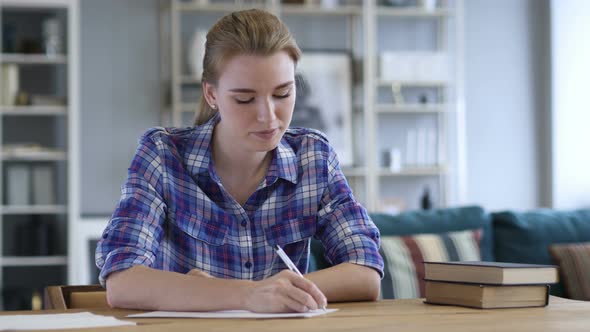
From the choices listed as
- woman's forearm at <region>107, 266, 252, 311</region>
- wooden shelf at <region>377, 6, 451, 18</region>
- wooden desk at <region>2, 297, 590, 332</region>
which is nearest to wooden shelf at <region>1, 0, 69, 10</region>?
wooden shelf at <region>377, 6, 451, 18</region>

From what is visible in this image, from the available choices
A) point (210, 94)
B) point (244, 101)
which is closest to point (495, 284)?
point (244, 101)

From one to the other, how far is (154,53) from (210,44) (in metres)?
3.91

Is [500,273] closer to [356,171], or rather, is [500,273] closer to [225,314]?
[225,314]

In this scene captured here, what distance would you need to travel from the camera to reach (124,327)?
4.61ft

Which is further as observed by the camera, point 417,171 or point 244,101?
point 417,171

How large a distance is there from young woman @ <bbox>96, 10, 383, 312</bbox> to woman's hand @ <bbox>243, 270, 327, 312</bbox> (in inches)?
6.3

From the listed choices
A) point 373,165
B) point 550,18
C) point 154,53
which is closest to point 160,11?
point 154,53

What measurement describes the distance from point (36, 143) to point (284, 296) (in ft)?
13.8

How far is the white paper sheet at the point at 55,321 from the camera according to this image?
1404mm

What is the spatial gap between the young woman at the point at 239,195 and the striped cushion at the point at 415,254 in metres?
1.07

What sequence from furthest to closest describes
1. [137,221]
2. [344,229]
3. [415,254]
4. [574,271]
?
[574,271]
[415,254]
[344,229]
[137,221]

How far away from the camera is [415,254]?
3186mm

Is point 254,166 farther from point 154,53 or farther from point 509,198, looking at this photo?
point 509,198

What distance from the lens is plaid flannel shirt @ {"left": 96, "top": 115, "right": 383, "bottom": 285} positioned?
6.28 feet
